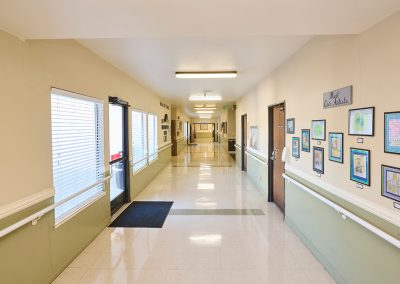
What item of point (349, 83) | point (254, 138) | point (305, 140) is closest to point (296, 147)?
point (305, 140)

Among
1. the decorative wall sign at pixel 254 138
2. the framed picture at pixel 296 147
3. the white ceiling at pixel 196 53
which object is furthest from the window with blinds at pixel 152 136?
the framed picture at pixel 296 147

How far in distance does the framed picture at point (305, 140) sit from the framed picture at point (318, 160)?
22 cm

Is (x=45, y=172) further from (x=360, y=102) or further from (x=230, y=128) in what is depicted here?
(x=230, y=128)

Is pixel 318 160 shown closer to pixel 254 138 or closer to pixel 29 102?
pixel 29 102

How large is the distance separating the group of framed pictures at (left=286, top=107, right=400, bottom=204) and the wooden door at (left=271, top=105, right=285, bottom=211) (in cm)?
148

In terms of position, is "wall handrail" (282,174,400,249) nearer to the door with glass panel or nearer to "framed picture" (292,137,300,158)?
"framed picture" (292,137,300,158)

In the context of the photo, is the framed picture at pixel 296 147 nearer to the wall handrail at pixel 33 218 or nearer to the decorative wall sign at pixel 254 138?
the decorative wall sign at pixel 254 138

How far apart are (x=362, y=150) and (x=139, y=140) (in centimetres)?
528

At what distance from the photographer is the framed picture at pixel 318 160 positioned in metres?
2.96

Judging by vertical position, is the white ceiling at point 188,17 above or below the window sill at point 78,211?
above

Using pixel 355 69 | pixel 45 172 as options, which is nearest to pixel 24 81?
pixel 45 172

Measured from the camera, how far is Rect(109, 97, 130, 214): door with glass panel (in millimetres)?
4805

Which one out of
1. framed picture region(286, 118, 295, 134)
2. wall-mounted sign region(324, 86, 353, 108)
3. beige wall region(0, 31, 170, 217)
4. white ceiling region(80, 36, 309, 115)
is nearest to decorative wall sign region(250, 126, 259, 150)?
white ceiling region(80, 36, 309, 115)

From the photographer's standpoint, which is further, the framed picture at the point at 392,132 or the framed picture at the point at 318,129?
the framed picture at the point at 318,129
